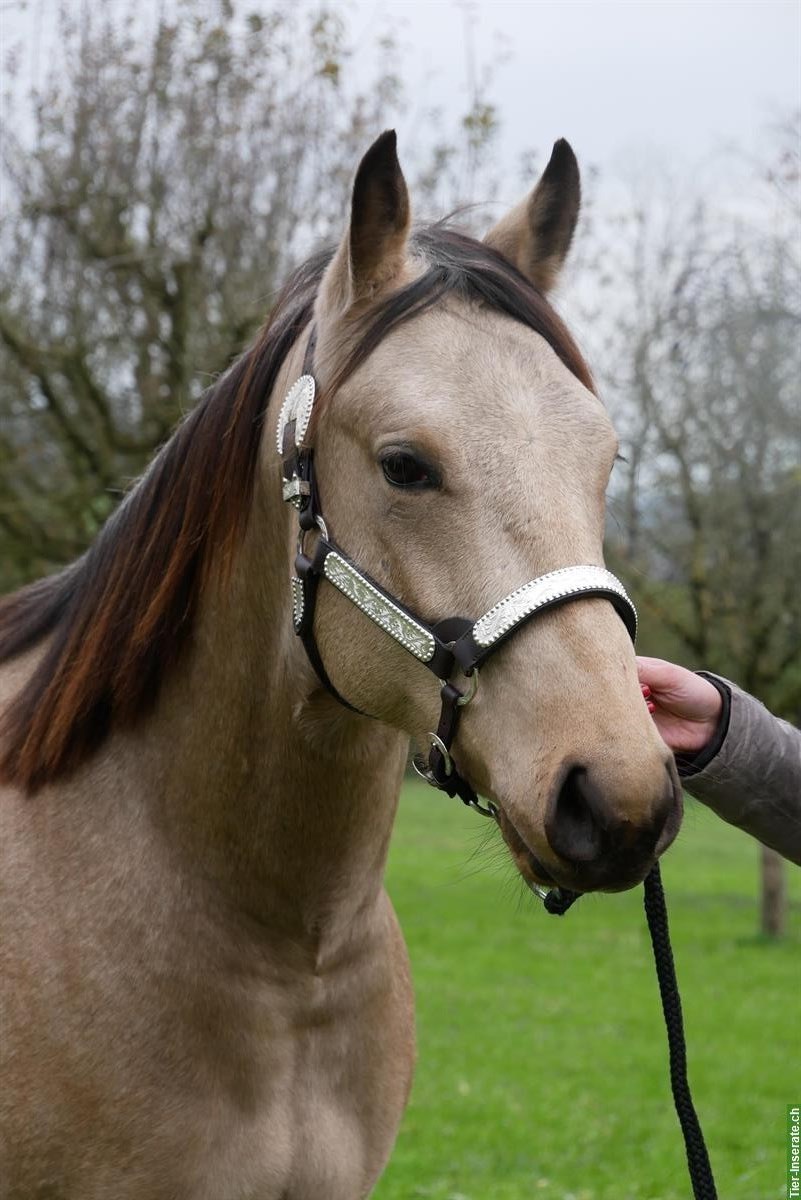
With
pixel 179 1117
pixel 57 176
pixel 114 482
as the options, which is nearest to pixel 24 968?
pixel 179 1117

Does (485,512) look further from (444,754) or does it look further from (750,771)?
(750,771)

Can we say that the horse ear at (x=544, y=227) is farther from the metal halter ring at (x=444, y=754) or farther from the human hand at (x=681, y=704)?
the metal halter ring at (x=444, y=754)

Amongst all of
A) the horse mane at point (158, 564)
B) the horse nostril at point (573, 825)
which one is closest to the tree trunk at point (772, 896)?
the horse mane at point (158, 564)

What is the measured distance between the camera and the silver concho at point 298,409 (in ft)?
8.55

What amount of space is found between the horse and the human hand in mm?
592

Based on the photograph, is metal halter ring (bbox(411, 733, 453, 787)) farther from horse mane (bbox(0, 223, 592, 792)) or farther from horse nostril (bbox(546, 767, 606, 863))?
horse mane (bbox(0, 223, 592, 792))

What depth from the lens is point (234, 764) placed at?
2828 millimetres

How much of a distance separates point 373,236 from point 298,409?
1.26ft

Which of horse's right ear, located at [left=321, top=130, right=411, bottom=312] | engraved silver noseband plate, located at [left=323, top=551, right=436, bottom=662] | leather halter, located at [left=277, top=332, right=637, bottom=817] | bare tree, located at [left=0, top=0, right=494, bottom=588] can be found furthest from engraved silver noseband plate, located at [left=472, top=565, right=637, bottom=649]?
bare tree, located at [left=0, top=0, right=494, bottom=588]

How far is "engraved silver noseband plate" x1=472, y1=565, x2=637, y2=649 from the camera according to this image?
2.15 meters

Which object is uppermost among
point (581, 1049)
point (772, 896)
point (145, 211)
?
point (145, 211)

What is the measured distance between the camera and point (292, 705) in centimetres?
276

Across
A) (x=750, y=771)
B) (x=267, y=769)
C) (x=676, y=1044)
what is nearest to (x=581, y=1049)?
(x=676, y=1044)

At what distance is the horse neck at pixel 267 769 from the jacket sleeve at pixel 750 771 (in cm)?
Result: 73
